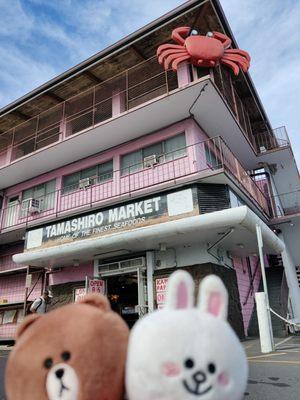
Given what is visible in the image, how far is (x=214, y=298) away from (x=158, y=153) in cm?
1042

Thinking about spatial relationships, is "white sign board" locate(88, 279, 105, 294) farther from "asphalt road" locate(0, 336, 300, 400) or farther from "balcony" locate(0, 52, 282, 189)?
"asphalt road" locate(0, 336, 300, 400)

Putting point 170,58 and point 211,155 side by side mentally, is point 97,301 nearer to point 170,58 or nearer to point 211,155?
point 170,58

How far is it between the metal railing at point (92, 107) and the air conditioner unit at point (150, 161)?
2090mm

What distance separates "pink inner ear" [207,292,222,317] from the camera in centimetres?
192

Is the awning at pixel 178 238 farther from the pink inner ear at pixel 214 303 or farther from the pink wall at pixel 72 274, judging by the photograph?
the pink inner ear at pixel 214 303

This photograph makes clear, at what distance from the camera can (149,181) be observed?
37.9 feet

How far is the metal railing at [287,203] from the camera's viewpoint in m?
16.0

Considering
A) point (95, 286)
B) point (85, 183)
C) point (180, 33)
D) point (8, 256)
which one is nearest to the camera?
point (180, 33)

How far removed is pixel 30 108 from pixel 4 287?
851 centimetres

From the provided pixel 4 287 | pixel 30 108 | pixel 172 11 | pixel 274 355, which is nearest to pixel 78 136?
pixel 30 108

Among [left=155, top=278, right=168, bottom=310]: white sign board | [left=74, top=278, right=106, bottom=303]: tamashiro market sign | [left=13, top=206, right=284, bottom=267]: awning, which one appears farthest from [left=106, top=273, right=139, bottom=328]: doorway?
[left=13, top=206, right=284, bottom=267]: awning

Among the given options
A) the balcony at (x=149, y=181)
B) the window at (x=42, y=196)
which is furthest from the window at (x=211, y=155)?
the window at (x=42, y=196)

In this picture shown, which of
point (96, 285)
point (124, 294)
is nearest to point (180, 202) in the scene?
point (96, 285)

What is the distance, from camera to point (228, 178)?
9.48 m
